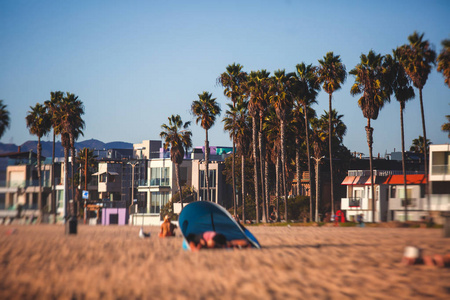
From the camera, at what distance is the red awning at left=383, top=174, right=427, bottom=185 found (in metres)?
55.1

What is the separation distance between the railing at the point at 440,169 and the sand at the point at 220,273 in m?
28.4

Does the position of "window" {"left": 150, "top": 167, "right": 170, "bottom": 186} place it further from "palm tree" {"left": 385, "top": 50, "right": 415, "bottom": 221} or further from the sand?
the sand

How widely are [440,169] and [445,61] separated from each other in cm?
1087

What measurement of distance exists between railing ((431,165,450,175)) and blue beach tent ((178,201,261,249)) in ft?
93.6

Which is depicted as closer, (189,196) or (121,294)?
(121,294)

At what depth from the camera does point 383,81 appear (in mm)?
50344

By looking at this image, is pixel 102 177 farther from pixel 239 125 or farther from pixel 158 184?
pixel 239 125

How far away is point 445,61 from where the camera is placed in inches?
1688

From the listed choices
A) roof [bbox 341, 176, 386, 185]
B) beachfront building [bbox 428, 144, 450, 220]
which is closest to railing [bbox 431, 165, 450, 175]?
beachfront building [bbox 428, 144, 450, 220]

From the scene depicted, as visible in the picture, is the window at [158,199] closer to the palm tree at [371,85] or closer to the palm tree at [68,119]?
the palm tree at [68,119]

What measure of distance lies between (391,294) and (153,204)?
7763 cm

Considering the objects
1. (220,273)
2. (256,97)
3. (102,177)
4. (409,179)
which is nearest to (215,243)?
(220,273)

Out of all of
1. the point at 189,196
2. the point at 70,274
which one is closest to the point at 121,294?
the point at 70,274

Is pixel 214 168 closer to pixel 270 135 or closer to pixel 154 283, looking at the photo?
pixel 270 135
